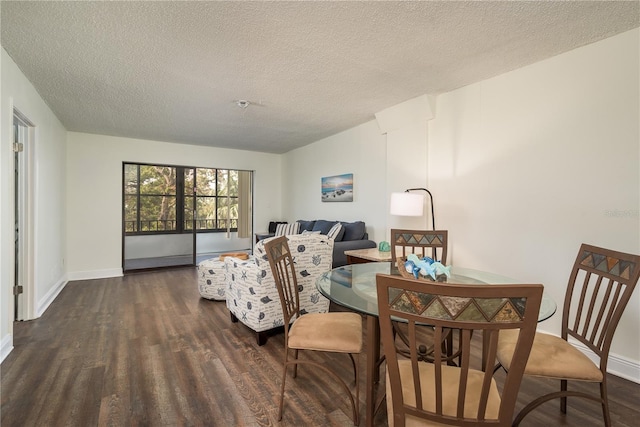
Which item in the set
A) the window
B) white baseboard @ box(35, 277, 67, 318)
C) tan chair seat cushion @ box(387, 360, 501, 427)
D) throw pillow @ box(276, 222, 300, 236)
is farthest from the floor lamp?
the window

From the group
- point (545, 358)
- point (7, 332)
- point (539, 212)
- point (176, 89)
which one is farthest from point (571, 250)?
point (7, 332)

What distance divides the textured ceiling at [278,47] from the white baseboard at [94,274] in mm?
2655

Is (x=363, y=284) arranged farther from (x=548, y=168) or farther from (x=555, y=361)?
(x=548, y=168)

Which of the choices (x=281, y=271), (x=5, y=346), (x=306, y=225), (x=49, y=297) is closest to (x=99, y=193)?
(x=49, y=297)

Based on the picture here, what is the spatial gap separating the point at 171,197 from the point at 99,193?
1.16 meters

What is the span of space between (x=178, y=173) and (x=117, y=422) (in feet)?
16.3

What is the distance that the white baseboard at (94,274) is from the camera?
16.3ft

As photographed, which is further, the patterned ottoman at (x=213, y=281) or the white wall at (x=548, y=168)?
the patterned ottoman at (x=213, y=281)

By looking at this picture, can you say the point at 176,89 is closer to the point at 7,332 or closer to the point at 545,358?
the point at 7,332

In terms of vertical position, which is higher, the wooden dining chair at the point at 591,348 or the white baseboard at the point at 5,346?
the wooden dining chair at the point at 591,348

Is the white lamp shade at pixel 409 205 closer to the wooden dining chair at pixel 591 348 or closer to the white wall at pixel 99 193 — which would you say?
the wooden dining chair at pixel 591 348

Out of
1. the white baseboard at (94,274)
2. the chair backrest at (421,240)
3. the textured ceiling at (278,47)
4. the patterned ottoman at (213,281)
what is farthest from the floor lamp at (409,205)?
the white baseboard at (94,274)

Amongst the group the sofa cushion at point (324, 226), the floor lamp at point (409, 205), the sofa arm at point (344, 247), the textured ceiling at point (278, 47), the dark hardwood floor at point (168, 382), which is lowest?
the dark hardwood floor at point (168, 382)

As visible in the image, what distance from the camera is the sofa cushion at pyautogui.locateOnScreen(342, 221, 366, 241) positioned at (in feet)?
14.7
